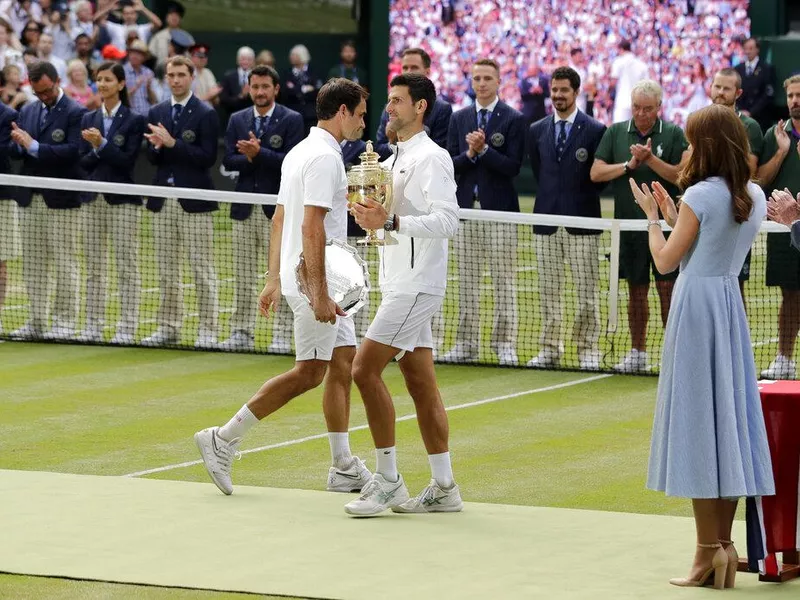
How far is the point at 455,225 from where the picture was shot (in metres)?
8.91

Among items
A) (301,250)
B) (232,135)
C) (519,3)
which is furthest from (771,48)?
(301,250)

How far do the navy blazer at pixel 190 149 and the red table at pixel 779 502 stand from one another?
28.8 feet

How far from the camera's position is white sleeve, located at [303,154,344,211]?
891cm

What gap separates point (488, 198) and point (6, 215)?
495 cm

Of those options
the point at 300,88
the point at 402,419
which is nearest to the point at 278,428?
the point at 402,419

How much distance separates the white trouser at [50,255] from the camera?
52.7ft

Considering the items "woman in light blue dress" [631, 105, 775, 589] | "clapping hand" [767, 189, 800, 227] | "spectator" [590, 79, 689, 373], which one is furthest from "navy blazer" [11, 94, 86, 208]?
"woman in light blue dress" [631, 105, 775, 589]

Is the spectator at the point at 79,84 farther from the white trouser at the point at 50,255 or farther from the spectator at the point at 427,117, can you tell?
the spectator at the point at 427,117

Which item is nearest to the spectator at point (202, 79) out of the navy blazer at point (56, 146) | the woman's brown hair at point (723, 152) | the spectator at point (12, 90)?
the spectator at point (12, 90)

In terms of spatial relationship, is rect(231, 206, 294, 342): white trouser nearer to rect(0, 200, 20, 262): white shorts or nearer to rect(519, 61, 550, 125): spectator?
rect(0, 200, 20, 262): white shorts

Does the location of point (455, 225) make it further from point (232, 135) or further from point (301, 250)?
point (232, 135)

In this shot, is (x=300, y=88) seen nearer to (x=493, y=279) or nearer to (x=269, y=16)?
(x=269, y=16)

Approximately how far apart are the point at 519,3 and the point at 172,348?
16.7m

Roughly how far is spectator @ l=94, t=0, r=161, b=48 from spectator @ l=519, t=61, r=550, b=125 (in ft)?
21.9
